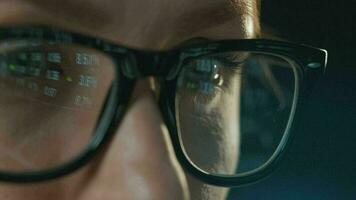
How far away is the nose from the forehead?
0.04 meters

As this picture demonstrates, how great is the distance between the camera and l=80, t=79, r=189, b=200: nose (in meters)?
0.53

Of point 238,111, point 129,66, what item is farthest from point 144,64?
point 238,111

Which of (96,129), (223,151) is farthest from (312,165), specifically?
(96,129)

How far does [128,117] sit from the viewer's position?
0.56 m

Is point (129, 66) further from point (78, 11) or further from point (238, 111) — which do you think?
point (238, 111)

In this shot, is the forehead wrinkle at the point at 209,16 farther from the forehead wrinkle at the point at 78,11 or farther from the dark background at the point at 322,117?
the dark background at the point at 322,117

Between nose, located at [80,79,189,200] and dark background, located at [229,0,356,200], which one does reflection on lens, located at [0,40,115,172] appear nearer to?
nose, located at [80,79,189,200]

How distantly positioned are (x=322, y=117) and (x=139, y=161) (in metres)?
0.53

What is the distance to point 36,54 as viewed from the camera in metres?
0.54

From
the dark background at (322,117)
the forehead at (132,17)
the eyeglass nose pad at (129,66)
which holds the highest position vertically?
the forehead at (132,17)

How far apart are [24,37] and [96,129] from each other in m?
0.10

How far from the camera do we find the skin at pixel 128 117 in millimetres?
538

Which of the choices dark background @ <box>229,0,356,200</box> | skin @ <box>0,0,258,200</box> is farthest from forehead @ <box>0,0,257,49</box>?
dark background @ <box>229,0,356,200</box>

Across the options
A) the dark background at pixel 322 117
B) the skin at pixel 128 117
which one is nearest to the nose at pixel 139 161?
the skin at pixel 128 117
